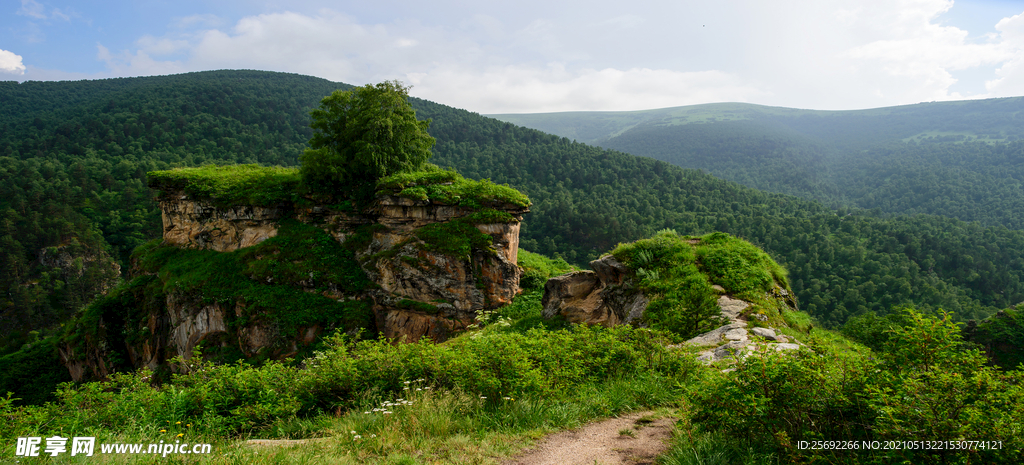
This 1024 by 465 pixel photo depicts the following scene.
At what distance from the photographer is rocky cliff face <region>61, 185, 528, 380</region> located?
620 inches

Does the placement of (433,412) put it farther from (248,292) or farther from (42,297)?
(42,297)

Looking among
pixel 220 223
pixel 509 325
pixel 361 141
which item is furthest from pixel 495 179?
pixel 509 325

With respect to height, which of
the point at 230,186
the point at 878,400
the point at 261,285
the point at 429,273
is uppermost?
the point at 230,186

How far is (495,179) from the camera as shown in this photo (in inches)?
2355

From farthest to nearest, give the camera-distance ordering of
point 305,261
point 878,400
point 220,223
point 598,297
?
point 220,223 < point 305,261 < point 598,297 < point 878,400

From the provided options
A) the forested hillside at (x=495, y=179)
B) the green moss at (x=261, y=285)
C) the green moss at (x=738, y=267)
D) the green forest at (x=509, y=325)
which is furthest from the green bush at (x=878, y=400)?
the forested hillside at (x=495, y=179)

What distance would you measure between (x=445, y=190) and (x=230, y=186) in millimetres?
9694

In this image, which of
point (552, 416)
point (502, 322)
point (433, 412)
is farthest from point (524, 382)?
point (502, 322)

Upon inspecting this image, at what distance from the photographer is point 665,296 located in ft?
29.7

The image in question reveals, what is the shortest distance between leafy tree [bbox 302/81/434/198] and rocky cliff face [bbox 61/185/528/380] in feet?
4.15

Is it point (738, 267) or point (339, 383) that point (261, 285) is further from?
point (738, 267)

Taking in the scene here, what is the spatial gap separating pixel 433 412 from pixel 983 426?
173 inches

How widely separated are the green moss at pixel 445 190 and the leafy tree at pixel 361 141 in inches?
55.6

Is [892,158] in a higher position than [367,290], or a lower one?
higher
